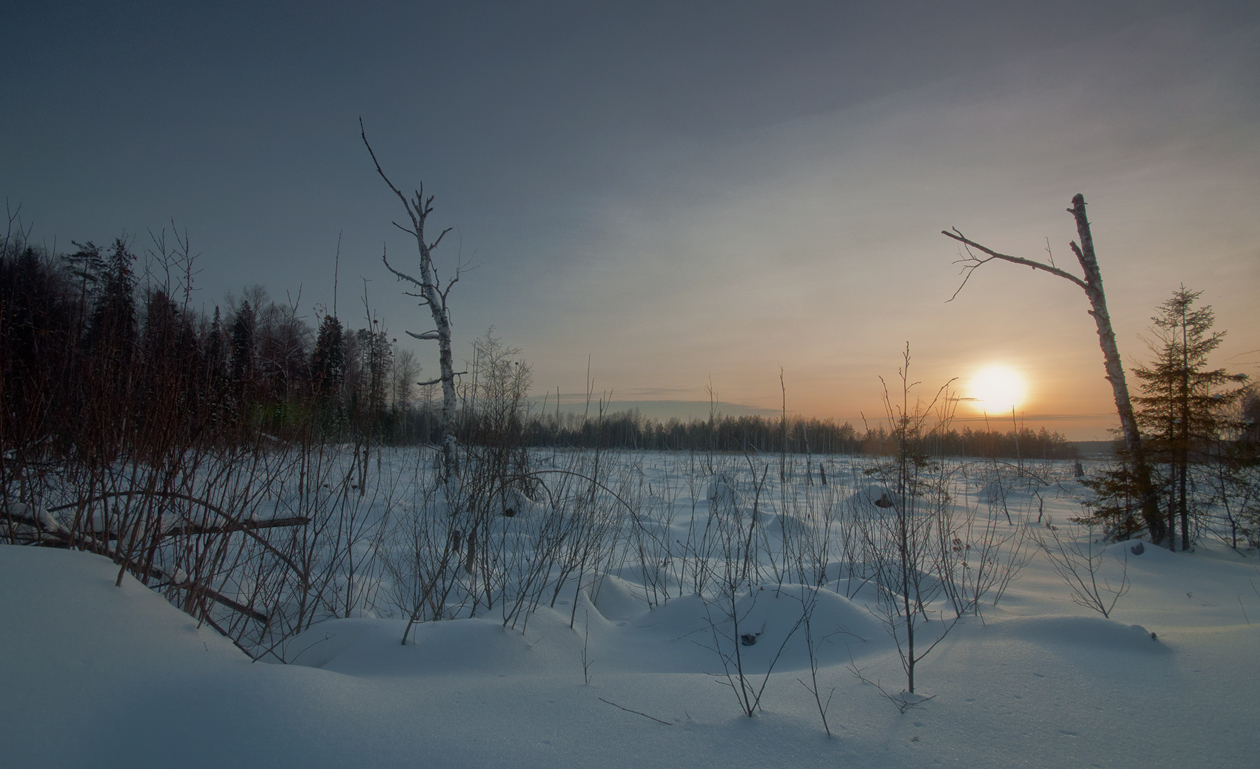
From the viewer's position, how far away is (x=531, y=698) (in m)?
2.31

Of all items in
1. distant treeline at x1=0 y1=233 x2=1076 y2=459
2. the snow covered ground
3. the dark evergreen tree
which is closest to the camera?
the snow covered ground

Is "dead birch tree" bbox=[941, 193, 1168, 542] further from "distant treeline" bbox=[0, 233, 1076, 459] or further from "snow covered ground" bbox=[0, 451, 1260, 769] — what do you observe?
"distant treeline" bbox=[0, 233, 1076, 459]

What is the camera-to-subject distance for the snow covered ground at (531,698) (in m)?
1.76

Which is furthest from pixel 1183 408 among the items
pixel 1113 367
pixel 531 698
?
pixel 531 698

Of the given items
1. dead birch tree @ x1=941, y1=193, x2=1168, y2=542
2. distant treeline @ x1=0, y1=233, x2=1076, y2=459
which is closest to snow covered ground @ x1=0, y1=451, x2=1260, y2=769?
distant treeline @ x1=0, y1=233, x2=1076, y2=459

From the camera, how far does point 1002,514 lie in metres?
10.6

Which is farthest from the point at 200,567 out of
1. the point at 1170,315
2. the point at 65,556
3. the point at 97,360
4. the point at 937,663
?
the point at 1170,315

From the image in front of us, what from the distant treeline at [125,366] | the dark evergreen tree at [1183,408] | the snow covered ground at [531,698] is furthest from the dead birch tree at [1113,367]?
the distant treeline at [125,366]

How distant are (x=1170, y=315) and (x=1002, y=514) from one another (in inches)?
176

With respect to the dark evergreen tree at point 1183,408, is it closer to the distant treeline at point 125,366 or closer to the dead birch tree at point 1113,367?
the dead birch tree at point 1113,367

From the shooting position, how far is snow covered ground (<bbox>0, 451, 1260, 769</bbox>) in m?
1.76

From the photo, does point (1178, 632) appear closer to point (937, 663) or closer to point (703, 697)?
point (937, 663)

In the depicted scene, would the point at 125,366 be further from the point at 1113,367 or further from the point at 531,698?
the point at 1113,367

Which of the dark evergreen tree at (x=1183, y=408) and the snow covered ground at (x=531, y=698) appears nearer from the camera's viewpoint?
the snow covered ground at (x=531, y=698)
